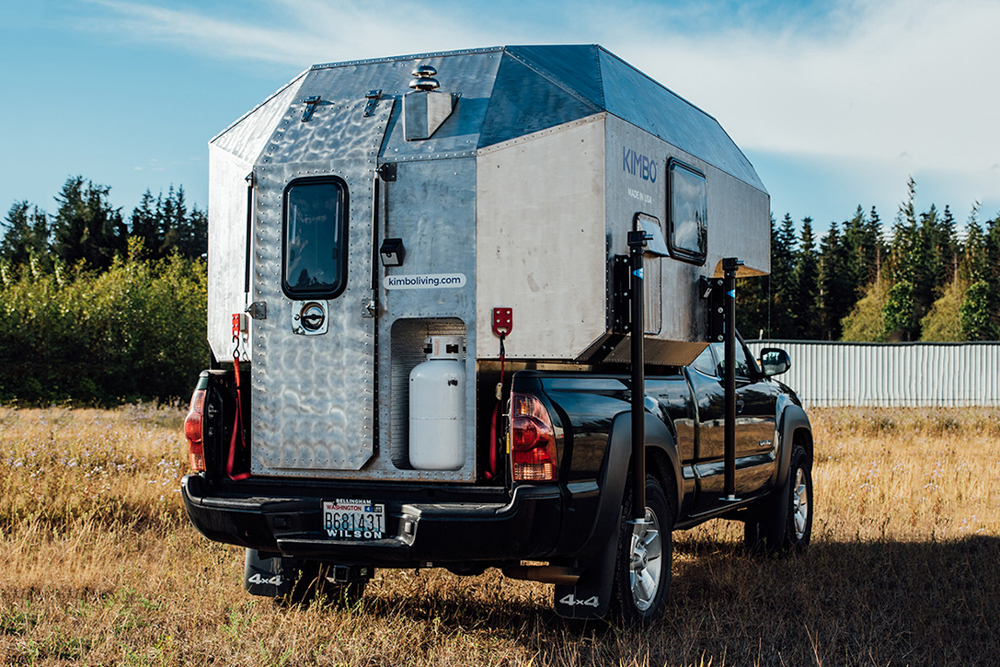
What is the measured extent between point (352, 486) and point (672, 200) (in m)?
2.45

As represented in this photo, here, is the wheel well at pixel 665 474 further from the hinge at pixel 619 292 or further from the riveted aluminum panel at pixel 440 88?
the riveted aluminum panel at pixel 440 88

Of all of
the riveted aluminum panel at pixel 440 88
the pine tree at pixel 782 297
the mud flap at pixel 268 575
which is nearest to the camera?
the riveted aluminum panel at pixel 440 88

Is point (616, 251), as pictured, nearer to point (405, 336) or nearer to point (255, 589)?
point (405, 336)

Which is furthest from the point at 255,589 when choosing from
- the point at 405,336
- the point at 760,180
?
the point at 760,180

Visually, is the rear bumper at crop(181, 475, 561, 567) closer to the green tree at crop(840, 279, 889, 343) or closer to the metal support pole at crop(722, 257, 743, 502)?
the metal support pole at crop(722, 257, 743, 502)

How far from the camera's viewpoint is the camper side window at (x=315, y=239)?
543 cm

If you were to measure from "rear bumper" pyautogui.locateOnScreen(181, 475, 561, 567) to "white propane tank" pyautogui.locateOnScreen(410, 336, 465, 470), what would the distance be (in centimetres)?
22

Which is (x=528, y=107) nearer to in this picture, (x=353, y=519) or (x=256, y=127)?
(x=256, y=127)

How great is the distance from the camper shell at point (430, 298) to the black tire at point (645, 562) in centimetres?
21

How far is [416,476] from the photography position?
5.21 metres

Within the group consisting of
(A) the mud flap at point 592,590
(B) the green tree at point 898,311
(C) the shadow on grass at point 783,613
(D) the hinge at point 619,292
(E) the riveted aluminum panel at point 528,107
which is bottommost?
(C) the shadow on grass at point 783,613

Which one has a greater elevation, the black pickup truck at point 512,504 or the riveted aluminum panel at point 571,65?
the riveted aluminum panel at point 571,65

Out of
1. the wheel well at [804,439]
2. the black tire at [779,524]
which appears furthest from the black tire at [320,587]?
the wheel well at [804,439]

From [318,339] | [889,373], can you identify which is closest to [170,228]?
[889,373]
